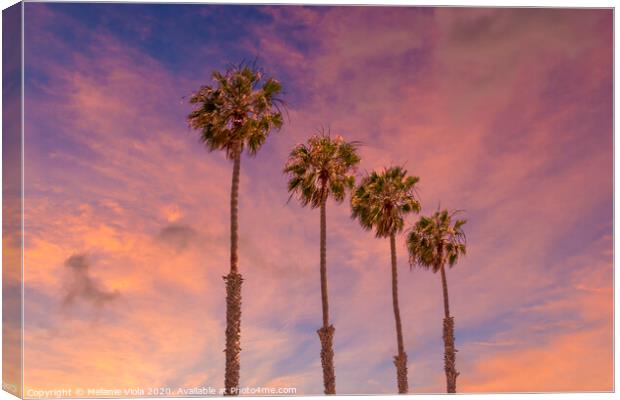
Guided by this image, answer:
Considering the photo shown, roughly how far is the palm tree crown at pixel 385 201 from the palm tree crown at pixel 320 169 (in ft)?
7.85

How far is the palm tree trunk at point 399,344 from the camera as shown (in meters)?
44.0

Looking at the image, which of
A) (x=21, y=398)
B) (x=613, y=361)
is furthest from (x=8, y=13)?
(x=613, y=361)

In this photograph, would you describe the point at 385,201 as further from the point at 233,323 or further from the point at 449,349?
the point at 233,323

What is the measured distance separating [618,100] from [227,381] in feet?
68.5

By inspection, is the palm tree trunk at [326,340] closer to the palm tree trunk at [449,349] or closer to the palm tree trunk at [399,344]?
the palm tree trunk at [399,344]

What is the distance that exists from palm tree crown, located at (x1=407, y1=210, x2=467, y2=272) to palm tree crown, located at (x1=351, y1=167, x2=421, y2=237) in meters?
2.84

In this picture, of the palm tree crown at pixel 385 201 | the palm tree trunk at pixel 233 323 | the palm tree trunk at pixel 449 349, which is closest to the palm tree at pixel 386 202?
the palm tree crown at pixel 385 201

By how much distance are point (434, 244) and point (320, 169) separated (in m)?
10.9

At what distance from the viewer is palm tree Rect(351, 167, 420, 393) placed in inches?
1885

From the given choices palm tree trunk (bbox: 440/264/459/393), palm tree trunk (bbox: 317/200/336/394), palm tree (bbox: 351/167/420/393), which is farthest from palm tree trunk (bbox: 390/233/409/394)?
palm tree trunk (bbox: 317/200/336/394)

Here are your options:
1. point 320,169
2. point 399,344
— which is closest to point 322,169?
point 320,169

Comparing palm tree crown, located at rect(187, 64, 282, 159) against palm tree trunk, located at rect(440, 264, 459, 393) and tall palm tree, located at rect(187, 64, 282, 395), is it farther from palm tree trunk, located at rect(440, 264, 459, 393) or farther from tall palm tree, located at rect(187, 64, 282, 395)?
palm tree trunk, located at rect(440, 264, 459, 393)

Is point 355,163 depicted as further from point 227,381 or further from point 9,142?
point 9,142

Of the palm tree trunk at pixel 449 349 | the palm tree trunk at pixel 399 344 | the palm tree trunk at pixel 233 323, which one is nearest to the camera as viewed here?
the palm tree trunk at pixel 233 323
